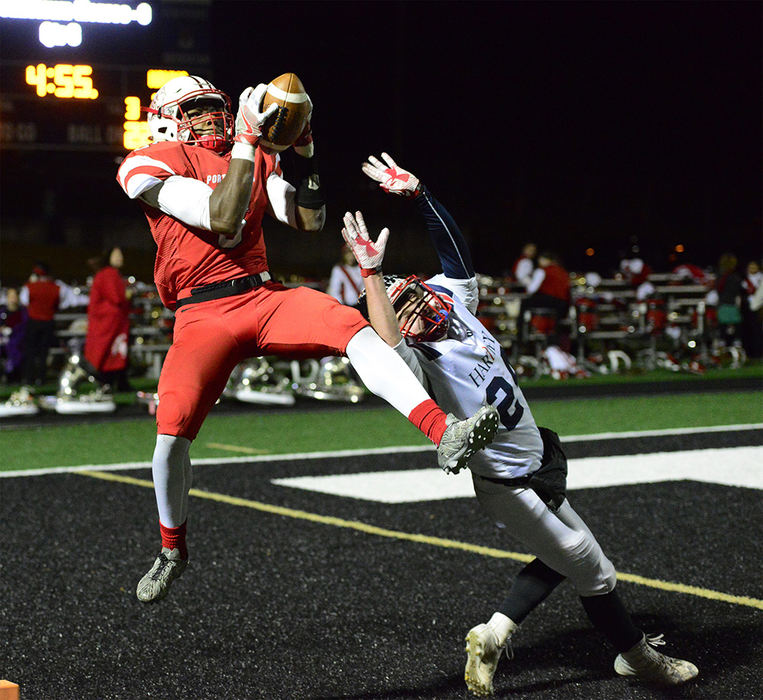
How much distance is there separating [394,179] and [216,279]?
73 cm

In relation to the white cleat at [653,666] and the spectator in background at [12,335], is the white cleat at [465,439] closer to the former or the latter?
the white cleat at [653,666]

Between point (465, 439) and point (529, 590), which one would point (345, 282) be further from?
point (465, 439)

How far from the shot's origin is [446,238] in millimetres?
4375

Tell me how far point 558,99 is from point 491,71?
2273mm

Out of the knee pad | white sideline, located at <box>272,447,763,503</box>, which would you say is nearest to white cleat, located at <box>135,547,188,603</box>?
the knee pad

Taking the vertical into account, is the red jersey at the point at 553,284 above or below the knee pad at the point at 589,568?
below

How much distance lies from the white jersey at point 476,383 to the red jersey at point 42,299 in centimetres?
1187

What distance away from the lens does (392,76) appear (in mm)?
36688

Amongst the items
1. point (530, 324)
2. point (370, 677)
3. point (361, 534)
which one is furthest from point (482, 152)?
point (370, 677)

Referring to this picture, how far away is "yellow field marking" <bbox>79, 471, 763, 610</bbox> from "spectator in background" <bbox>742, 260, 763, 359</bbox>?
42.0 ft

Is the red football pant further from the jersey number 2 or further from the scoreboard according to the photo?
the scoreboard

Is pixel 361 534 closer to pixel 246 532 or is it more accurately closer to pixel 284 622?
pixel 246 532

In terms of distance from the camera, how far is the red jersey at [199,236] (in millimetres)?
4199

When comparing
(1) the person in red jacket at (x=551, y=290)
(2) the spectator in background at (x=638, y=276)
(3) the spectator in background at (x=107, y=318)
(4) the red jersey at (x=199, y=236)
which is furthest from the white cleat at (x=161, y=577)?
(2) the spectator in background at (x=638, y=276)
